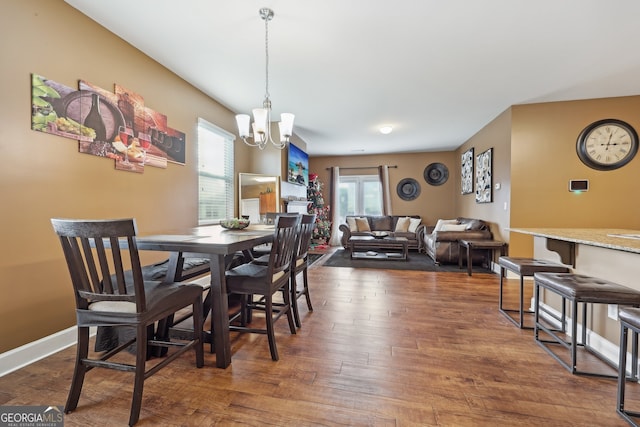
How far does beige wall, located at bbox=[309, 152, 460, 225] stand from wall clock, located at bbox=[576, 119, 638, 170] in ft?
10.6

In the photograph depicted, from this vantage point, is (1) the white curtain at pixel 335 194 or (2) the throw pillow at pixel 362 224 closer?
(2) the throw pillow at pixel 362 224

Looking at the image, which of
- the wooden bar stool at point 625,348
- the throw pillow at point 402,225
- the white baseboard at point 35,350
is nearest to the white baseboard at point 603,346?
the wooden bar stool at point 625,348

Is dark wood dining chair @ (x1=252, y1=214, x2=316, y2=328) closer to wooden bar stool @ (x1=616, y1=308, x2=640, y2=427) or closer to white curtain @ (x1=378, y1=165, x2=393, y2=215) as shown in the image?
wooden bar stool @ (x1=616, y1=308, x2=640, y2=427)

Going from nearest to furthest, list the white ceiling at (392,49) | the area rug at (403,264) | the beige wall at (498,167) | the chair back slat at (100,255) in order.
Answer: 1. the chair back slat at (100,255)
2. the white ceiling at (392,49)
3. the beige wall at (498,167)
4. the area rug at (403,264)

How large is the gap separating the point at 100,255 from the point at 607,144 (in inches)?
229

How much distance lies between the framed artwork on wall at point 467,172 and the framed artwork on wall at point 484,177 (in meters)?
0.35

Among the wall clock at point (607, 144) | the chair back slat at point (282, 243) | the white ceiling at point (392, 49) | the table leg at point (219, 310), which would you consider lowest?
the table leg at point (219, 310)

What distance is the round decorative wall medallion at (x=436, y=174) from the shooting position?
24.2 ft

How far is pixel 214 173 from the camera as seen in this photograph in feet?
13.1

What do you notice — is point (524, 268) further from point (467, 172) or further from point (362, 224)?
point (362, 224)

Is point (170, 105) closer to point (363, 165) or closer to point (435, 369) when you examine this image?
point (435, 369)

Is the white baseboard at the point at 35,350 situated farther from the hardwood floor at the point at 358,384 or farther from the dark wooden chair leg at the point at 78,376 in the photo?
the dark wooden chair leg at the point at 78,376

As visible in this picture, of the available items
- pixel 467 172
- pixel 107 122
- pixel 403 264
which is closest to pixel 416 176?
pixel 467 172

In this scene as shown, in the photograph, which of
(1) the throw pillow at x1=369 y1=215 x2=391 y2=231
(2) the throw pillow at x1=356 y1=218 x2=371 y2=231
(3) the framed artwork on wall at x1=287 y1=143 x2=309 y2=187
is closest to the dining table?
(3) the framed artwork on wall at x1=287 y1=143 x2=309 y2=187
